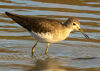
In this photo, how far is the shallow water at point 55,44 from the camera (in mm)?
11070

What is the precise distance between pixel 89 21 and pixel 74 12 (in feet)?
4.56

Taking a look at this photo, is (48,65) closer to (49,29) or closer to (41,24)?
(49,29)

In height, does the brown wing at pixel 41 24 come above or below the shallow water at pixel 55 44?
above

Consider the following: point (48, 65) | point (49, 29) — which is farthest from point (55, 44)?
point (48, 65)

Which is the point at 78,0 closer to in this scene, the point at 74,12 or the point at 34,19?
the point at 74,12

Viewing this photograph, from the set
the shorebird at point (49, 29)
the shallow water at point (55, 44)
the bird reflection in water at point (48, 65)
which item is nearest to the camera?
the bird reflection in water at point (48, 65)

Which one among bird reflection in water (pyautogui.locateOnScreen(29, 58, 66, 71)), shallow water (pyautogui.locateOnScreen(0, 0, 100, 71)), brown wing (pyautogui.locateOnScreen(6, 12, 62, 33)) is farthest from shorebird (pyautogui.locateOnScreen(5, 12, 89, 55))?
bird reflection in water (pyautogui.locateOnScreen(29, 58, 66, 71))

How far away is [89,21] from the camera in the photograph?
15.9 m

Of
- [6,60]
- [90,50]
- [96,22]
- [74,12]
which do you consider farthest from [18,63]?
[74,12]

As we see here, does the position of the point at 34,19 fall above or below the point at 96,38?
above

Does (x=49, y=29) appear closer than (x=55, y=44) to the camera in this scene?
Yes

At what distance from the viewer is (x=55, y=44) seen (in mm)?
13375

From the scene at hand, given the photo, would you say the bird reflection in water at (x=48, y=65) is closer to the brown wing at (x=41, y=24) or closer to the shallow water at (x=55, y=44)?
the shallow water at (x=55, y=44)

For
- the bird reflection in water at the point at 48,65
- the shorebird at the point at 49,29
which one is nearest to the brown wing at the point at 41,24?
the shorebird at the point at 49,29
